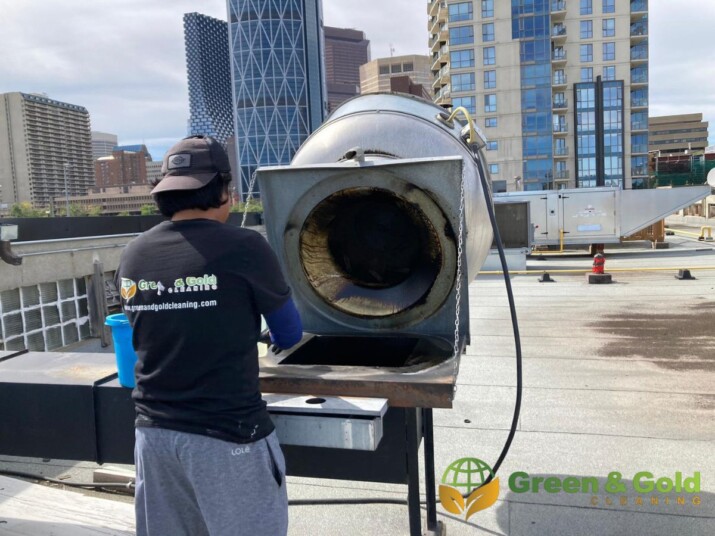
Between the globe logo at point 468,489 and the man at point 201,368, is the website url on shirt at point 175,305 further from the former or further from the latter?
the globe logo at point 468,489

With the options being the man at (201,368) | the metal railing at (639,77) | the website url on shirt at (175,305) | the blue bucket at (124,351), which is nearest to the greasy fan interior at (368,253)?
the blue bucket at (124,351)

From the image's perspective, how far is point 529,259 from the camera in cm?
2181

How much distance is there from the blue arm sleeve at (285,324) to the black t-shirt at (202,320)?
63 millimetres

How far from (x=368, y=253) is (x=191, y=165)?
175 centimetres

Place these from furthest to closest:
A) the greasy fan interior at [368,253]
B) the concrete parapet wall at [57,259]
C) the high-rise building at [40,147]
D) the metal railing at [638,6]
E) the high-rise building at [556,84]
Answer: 1. the high-rise building at [40,147]
2. the high-rise building at [556,84]
3. the metal railing at [638,6]
4. the concrete parapet wall at [57,259]
5. the greasy fan interior at [368,253]

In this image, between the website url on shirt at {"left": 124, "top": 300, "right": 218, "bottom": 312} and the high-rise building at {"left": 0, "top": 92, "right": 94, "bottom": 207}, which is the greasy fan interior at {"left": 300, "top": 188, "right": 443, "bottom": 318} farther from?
the high-rise building at {"left": 0, "top": 92, "right": 94, "bottom": 207}

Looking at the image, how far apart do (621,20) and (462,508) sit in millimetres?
75062

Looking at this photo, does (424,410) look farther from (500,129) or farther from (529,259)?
(500,129)

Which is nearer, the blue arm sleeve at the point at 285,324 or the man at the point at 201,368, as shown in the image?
the man at the point at 201,368

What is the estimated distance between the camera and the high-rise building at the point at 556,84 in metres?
67.1

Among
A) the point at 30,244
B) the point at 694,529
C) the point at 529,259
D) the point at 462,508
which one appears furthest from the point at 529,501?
the point at 529,259

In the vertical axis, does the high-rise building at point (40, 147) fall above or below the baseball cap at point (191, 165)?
above

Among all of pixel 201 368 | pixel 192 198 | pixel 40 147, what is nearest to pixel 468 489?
pixel 201 368

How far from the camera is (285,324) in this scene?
7.64 ft
